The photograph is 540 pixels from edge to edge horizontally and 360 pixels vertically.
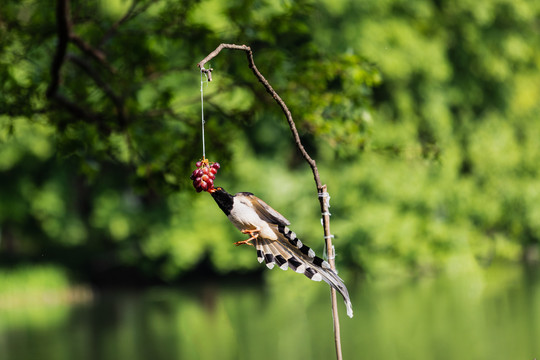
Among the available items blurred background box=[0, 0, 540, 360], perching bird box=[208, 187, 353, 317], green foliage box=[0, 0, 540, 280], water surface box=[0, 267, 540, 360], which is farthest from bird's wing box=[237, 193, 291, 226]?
water surface box=[0, 267, 540, 360]

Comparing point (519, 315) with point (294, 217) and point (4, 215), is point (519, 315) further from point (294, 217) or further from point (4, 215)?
point (4, 215)

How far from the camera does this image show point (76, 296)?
1967 cm

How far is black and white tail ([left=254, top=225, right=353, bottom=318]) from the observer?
78.5 inches

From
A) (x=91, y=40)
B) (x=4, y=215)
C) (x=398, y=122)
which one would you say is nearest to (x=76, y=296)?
(x=4, y=215)

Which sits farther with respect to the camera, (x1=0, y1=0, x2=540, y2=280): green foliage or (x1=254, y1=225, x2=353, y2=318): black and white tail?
(x1=0, y1=0, x2=540, y2=280): green foliage

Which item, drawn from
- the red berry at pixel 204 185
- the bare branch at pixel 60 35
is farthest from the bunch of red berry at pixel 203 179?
the bare branch at pixel 60 35

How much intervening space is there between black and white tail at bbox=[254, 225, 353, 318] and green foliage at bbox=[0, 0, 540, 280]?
9.44 ft

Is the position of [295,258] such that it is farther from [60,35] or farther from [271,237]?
[60,35]

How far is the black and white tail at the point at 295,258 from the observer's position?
199cm

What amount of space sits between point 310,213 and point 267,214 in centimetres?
1266

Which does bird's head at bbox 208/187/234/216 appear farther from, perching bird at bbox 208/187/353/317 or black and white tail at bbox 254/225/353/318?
black and white tail at bbox 254/225/353/318

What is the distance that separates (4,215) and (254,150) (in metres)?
5.78

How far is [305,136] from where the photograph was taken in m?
14.6

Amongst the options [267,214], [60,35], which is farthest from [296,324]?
[267,214]
